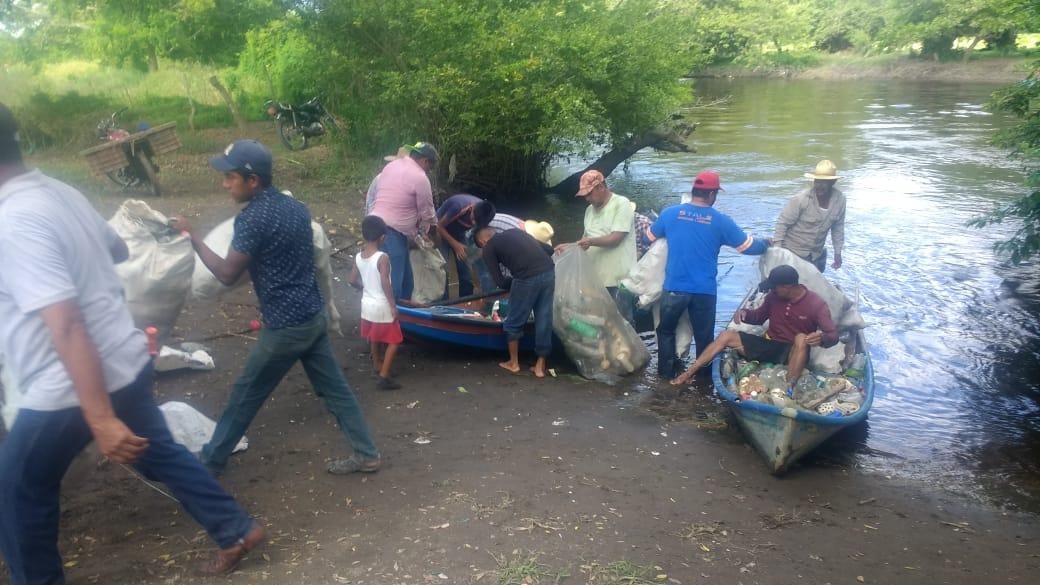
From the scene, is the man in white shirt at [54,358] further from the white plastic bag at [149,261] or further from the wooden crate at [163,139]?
the wooden crate at [163,139]

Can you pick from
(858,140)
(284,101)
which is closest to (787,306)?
(284,101)

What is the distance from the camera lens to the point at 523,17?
13.3 meters

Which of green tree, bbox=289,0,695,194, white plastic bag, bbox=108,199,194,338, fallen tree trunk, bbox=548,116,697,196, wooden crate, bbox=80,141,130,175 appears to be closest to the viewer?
white plastic bag, bbox=108,199,194,338

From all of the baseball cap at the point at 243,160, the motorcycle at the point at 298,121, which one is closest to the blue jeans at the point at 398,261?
the baseball cap at the point at 243,160

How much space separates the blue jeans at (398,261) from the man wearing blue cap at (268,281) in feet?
10.3

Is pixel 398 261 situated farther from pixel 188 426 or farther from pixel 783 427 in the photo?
pixel 783 427

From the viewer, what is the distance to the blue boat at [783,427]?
5.73 metres

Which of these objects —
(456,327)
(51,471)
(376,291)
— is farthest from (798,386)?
(51,471)

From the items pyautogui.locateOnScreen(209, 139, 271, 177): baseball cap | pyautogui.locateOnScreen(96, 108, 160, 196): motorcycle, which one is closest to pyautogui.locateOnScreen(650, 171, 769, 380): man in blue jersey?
pyautogui.locateOnScreen(209, 139, 271, 177): baseball cap

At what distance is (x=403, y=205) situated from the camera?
7562 mm

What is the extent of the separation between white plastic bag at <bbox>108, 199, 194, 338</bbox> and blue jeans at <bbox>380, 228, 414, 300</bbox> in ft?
7.55

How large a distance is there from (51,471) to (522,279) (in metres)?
4.44

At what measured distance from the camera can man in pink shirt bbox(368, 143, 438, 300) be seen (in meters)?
7.55

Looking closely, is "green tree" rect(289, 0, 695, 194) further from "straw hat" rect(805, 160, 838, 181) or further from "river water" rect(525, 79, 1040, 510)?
"straw hat" rect(805, 160, 838, 181)
